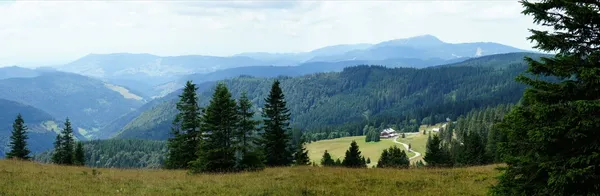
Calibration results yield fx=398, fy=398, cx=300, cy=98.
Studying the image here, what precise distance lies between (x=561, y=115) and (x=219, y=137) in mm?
21071

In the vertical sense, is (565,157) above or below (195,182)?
above

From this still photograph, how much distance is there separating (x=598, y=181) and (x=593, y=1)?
446cm

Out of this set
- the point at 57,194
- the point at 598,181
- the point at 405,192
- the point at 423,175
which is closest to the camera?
the point at 598,181

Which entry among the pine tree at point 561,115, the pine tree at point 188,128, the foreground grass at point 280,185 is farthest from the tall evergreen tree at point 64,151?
the pine tree at point 561,115

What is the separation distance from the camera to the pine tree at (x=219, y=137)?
84.6 ft

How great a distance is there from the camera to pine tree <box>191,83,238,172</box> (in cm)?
2580

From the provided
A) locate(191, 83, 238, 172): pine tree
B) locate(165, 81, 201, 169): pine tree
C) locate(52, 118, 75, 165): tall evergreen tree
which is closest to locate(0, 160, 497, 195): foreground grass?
locate(191, 83, 238, 172): pine tree

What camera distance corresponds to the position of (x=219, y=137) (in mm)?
27078

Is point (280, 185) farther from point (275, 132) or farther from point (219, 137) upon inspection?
point (275, 132)

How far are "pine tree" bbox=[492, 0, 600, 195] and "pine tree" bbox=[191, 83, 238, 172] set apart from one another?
1836 cm

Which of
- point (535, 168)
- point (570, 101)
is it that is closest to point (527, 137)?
point (535, 168)

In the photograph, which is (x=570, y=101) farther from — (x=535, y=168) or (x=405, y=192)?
(x=405, y=192)

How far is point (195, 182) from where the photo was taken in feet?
61.9

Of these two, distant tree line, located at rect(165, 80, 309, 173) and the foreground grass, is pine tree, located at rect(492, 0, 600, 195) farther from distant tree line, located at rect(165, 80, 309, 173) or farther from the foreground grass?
distant tree line, located at rect(165, 80, 309, 173)
